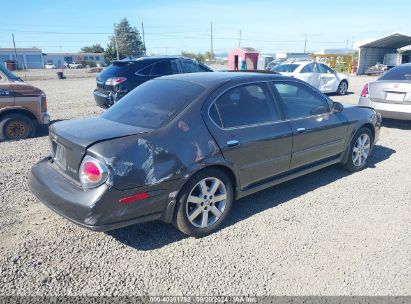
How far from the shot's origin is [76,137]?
3.05 metres

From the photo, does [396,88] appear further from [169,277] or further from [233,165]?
[169,277]

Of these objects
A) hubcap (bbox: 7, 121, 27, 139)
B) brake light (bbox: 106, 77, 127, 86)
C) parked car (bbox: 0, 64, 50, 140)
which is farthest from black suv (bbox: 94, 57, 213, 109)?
hubcap (bbox: 7, 121, 27, 139)

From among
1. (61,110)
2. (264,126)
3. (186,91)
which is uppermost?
(186,91)

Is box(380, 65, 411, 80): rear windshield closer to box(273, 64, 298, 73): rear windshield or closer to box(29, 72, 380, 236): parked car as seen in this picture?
box(29, 72, 380, 236): parked car

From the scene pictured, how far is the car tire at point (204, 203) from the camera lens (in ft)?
10.5

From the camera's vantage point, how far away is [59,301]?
8.26 feet

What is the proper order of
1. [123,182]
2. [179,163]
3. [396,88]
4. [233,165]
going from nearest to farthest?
[123,182] → [179,163] → [233,165] → [396,88]

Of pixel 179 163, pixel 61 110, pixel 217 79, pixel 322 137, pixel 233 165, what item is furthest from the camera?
pixel 61 110

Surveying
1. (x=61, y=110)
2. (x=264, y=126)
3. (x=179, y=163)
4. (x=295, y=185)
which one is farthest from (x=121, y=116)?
(x=61, y=110)

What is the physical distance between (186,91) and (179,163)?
2.99ft

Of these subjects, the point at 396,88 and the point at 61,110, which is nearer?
the point at 396,88

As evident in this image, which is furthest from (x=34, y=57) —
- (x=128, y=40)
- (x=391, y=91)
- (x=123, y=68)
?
(x=391, y=91)

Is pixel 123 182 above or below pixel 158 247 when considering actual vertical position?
above

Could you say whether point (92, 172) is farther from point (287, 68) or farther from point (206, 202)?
point (287, 68)
